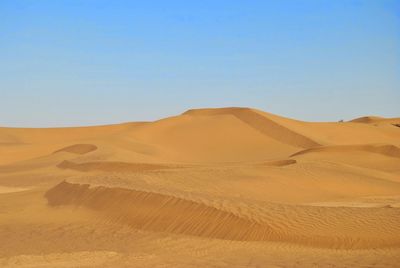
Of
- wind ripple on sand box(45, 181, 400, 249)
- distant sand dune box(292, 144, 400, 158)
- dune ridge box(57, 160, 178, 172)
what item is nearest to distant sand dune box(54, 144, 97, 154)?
dune ridge box(57, 160, 178, 172)

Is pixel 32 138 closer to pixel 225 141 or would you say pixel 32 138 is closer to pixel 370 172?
pixel 225 141

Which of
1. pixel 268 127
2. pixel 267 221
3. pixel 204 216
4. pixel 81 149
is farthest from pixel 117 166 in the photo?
pixel 268 127

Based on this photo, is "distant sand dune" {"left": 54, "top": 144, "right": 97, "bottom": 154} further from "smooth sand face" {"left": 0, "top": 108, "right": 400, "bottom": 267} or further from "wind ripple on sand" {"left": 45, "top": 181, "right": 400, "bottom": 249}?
"wind ripple on sand" {"left": 45, "top": 181, "right": 400, "bottom": 249}

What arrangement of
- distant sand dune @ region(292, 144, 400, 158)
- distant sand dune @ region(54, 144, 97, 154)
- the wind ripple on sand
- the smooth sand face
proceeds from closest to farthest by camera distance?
1. the smooth sand face
2. the wind ripple on sand
3. distant sand dune @ region(292, 144, 400, 158)
4. distant sand dune @ region(54, 144, 97, 154)

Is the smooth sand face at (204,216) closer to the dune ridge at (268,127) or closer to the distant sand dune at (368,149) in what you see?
the distant sand dune at (368,149)

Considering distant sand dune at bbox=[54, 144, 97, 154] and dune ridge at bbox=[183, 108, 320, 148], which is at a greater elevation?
dune ridge at bbox=[183, 108, 320, 148]

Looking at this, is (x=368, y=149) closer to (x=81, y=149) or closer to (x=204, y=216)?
(x=81, y=149)

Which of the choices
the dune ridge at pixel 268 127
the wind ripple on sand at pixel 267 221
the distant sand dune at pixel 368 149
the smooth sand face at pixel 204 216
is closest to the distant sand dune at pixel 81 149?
the smooth sand face at pixel 204 216

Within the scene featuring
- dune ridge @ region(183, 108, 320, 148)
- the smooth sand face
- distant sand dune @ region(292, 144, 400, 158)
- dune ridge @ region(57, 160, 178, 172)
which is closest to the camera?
the smooth sand face

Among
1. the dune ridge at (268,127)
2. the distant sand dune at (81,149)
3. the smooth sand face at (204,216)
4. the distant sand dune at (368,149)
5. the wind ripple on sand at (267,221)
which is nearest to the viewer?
the smooth sand face at (204,216)

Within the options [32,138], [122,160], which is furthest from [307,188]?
[32,138]

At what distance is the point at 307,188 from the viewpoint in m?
18.5

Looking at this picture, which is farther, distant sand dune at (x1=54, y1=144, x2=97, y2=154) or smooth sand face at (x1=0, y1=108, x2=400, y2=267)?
distant sand dune at (x1=54, y1=144, x2=97, y2=154)

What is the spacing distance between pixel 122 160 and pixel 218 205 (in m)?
15.8
